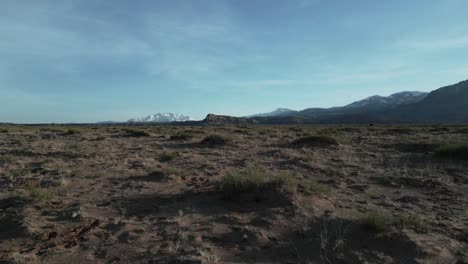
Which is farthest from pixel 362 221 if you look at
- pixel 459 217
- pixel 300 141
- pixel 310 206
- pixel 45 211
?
pixel 300 141

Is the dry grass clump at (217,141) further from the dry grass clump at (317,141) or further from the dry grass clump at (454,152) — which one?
the dry grass clump at (454,152)

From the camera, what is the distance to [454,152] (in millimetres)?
14422

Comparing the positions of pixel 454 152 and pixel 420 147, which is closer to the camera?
pixel 454 152

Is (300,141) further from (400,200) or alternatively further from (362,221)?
(362,221)

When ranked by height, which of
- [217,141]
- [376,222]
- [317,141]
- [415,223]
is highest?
[217,141]

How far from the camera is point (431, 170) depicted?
38.5 ft

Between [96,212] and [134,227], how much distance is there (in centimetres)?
131

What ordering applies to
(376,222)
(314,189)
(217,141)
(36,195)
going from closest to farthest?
(376,222) → (36,195) → (314,189) → (217,141)

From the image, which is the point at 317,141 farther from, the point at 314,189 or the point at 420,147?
the point at 314,189

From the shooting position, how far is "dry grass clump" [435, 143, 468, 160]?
14.1 metres

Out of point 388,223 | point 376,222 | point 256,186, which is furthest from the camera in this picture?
point 256,186

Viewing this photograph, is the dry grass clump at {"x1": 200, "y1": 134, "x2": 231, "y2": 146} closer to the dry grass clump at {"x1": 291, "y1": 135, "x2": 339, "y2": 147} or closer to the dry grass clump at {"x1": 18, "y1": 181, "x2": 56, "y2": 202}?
the dry grass clump at {"x1": 291, "y1": 135, "x2": 339, "y2": 147}

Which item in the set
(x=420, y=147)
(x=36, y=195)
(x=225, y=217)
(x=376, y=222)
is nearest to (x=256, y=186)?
(x=225, y=217)

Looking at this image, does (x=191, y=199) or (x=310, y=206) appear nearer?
(x=310, y=206)
